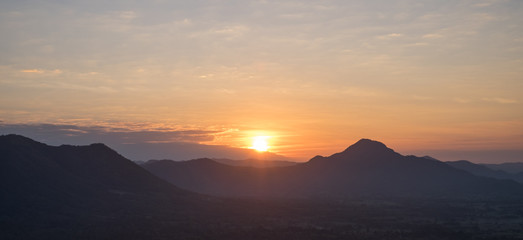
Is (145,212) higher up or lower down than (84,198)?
lower down

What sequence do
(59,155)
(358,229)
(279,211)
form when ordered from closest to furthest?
(358,229) → (279,211) → (59,155)

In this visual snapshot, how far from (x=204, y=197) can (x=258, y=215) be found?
25.7 m

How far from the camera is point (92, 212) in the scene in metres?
106

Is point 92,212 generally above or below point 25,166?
below

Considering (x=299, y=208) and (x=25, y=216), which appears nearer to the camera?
(x=25, y=216)

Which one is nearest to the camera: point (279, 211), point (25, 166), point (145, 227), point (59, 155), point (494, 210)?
point (145, 227)

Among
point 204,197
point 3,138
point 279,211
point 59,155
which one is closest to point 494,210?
point 279,211

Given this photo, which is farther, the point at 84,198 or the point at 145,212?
the point at 84,198

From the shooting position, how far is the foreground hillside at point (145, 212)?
A: 294 feet

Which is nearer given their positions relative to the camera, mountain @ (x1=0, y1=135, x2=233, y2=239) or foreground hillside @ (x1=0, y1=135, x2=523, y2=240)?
mountain @ (x1=0, y1=135, x2=233, y2=239)

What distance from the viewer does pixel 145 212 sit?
358ft

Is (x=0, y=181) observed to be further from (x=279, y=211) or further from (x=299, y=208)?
(x=299, y=208)

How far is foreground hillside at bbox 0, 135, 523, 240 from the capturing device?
89562 millimetres

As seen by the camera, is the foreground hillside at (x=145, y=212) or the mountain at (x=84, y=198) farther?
the foreground hillside at (x=145, y=212)
